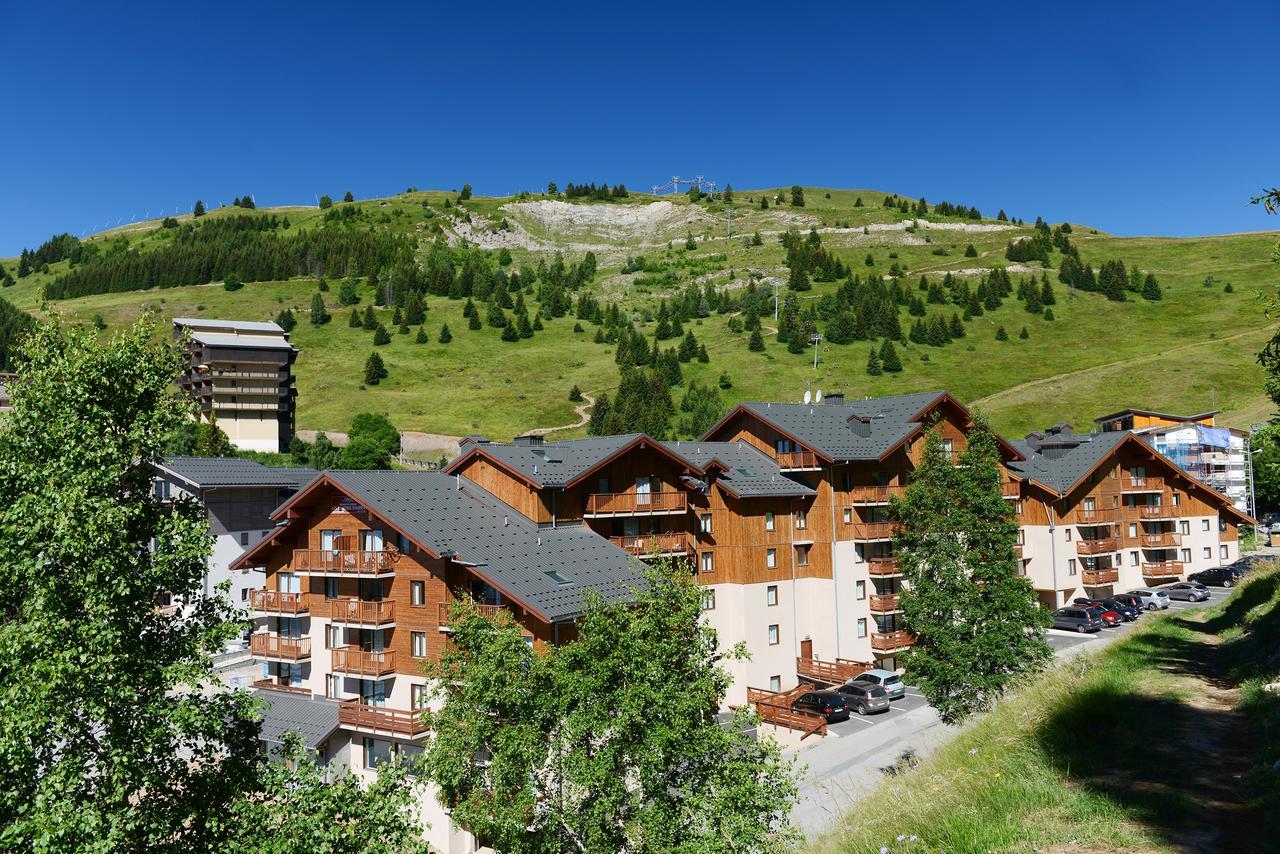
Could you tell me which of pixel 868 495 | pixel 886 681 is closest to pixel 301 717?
pixel 886 681

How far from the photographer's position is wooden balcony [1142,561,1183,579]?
67438 millimetres

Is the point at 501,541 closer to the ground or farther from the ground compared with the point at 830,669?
farther from the ground

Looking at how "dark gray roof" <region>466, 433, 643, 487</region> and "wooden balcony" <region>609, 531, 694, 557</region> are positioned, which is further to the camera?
"wooden balcony" <region>609, 531, 694, 557</region>

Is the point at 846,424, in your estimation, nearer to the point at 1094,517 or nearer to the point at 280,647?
the point at 1094,517

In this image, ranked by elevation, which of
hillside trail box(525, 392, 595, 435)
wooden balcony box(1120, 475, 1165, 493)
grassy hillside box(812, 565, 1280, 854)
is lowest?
grassy hillside box(812, 565, 1280, 854)

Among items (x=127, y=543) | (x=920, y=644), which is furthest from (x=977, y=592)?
(x=127, y=543)

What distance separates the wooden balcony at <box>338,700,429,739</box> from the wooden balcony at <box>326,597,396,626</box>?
387 centimetres

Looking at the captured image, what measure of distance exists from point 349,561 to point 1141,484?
6507 centimetres

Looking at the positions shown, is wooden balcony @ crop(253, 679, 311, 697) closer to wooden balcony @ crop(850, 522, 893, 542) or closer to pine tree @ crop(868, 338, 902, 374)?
wooden balcony @ crop(850, 522, 893, 542)

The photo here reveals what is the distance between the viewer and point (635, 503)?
4528cm

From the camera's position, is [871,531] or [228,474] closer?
[871,531]

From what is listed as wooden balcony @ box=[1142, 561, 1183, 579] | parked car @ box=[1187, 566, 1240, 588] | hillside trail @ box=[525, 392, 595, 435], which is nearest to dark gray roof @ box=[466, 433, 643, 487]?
wooden balcony @ box=[1142, 561, 1183, 579]

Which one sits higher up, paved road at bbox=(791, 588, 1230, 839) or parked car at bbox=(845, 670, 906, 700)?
parked car at bbox=(845, 670, 906, 700)

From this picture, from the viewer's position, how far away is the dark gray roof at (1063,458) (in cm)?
6394
